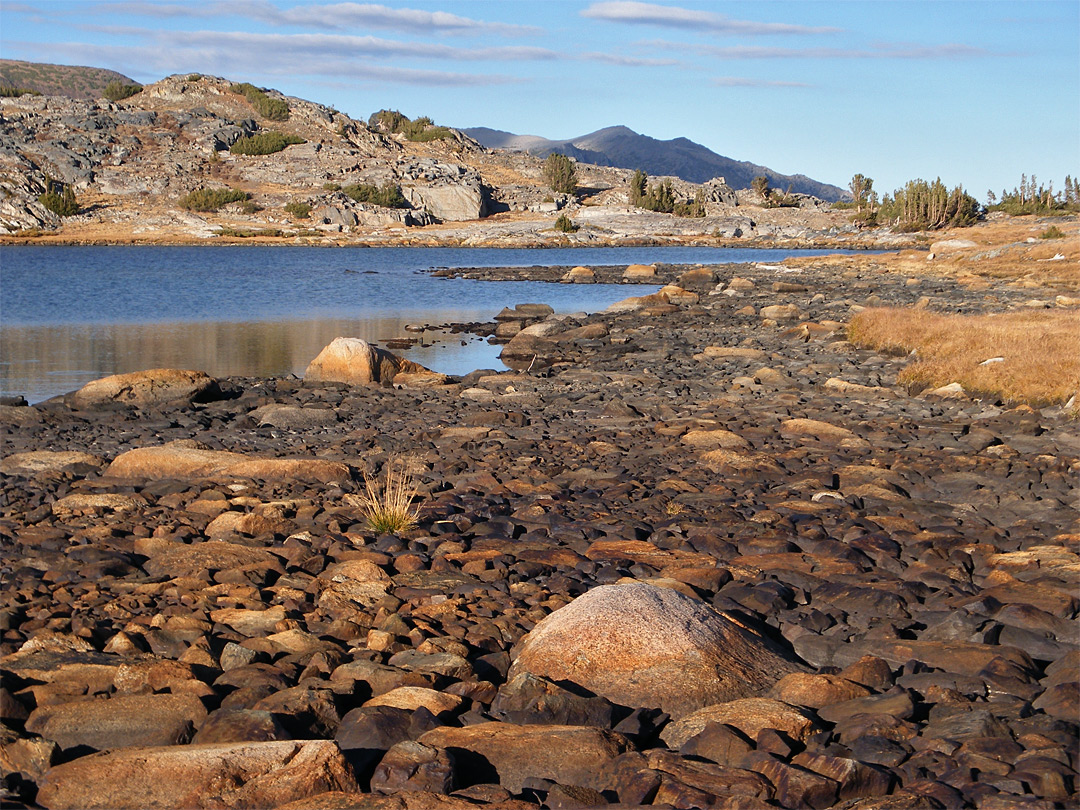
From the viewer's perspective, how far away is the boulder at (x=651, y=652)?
16.8ft

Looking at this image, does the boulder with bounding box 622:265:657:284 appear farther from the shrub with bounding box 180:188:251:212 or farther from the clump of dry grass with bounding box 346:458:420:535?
the shrub with bounding box 180:188:251:212

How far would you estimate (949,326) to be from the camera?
18.5m

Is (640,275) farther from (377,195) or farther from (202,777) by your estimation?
(377,195)

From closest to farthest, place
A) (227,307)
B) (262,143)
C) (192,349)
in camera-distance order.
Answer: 1. (192,349)
2. (227,307)
3. (262,143)

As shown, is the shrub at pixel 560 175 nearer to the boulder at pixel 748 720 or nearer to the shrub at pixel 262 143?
the shrub at pixel 262 143

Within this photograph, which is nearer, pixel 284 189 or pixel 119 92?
pixel 284 189

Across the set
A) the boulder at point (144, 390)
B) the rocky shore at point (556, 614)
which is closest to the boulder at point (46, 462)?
the rocky shore at point (556, 614)

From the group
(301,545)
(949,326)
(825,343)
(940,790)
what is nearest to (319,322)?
(825,343)

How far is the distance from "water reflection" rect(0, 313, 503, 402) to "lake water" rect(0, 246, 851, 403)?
0.04 metres

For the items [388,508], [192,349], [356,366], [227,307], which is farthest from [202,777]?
A: [227,307]

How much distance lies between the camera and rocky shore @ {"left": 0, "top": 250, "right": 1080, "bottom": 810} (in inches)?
169

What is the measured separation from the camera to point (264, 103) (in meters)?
129

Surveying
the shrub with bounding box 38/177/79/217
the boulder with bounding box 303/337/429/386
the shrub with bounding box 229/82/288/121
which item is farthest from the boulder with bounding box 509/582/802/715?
the shrub with bounding box 229/82/288/121

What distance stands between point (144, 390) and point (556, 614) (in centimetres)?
1139
